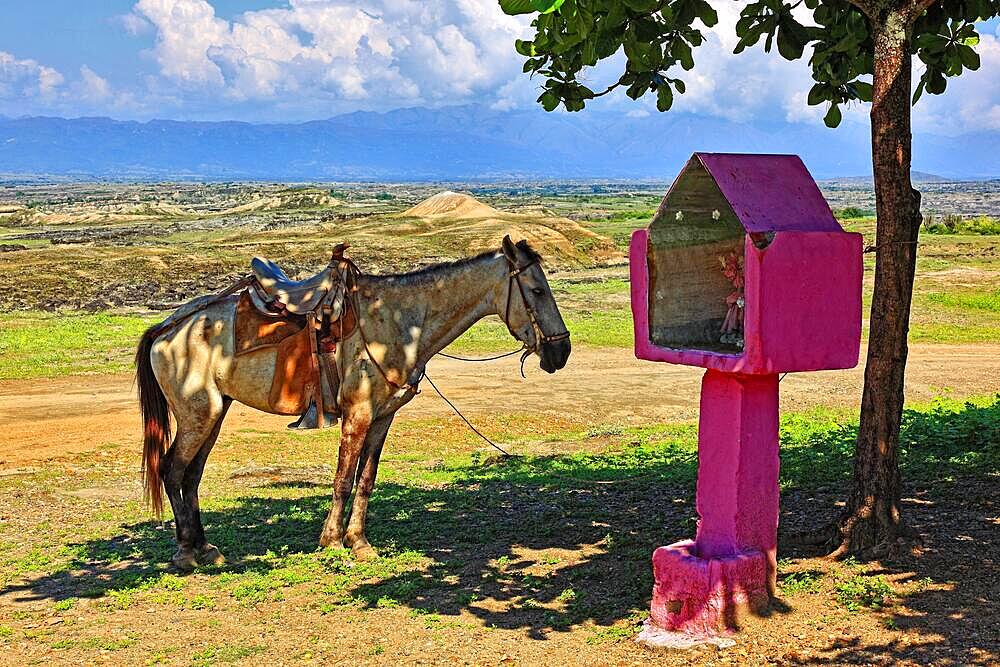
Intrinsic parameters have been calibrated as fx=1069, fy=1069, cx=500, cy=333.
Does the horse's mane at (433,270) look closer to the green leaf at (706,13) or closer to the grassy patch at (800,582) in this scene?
the green leaf at (706,13)

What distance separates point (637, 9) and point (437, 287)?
3.25m

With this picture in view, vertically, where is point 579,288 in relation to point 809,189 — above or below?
below

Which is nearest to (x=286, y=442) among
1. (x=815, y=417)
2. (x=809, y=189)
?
(x=815, y=417)

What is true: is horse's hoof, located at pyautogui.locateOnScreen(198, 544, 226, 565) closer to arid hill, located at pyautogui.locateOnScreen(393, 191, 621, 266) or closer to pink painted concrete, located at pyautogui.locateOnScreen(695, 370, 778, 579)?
pink painted concrete, located at pyautogui.locateOnScreen(695, 370, 778, 579)

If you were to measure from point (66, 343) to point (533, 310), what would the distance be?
18019mm

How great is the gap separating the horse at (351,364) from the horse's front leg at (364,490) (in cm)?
1

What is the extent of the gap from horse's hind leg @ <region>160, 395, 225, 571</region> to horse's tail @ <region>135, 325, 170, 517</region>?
0.11 meters

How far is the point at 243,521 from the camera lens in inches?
416

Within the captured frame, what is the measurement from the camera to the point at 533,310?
8781mm

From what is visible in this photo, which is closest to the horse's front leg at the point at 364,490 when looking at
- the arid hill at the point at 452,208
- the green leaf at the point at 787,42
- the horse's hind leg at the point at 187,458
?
the horse's hind leg at the point at 187,458

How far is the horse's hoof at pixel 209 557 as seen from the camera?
29.9 feet

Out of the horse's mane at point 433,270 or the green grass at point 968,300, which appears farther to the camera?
the green grass at point 968,300

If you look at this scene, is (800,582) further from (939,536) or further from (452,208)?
(452,208)

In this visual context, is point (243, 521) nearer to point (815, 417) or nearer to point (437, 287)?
point (437, 287)
